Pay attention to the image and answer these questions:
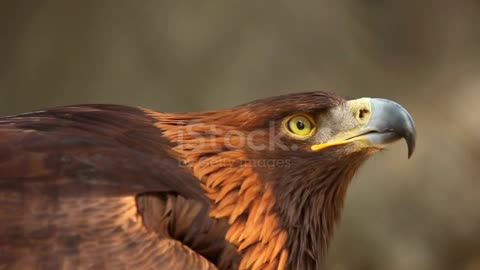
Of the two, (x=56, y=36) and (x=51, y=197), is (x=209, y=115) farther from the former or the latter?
(x=56, y=36)

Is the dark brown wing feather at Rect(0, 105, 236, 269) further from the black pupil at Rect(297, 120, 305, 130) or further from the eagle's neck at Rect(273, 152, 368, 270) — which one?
the black pupil at Rect(297, 120, 305, 130)

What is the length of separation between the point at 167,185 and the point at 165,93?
357 cm

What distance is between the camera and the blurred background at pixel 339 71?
6086mm

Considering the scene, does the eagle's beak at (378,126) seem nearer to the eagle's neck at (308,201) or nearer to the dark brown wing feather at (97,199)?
the eagle's neck at (308,201)

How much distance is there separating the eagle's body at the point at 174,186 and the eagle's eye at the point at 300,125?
18 millimetres

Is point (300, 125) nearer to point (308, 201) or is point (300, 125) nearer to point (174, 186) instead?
point (308, 201)

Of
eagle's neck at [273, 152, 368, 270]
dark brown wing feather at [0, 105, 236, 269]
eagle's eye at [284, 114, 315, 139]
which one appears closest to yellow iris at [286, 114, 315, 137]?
eagle's eye at [284, 114, 315, 139]

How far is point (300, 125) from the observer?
3133mm

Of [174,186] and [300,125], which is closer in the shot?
[174,186]

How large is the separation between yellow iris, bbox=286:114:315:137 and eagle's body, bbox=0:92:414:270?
2cm

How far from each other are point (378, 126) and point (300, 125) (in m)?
0.32

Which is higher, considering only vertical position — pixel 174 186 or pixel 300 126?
pixel 300 126

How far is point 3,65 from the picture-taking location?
21.6ft

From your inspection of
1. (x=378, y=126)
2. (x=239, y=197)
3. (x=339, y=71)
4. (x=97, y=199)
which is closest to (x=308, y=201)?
(x=239, y=197)
